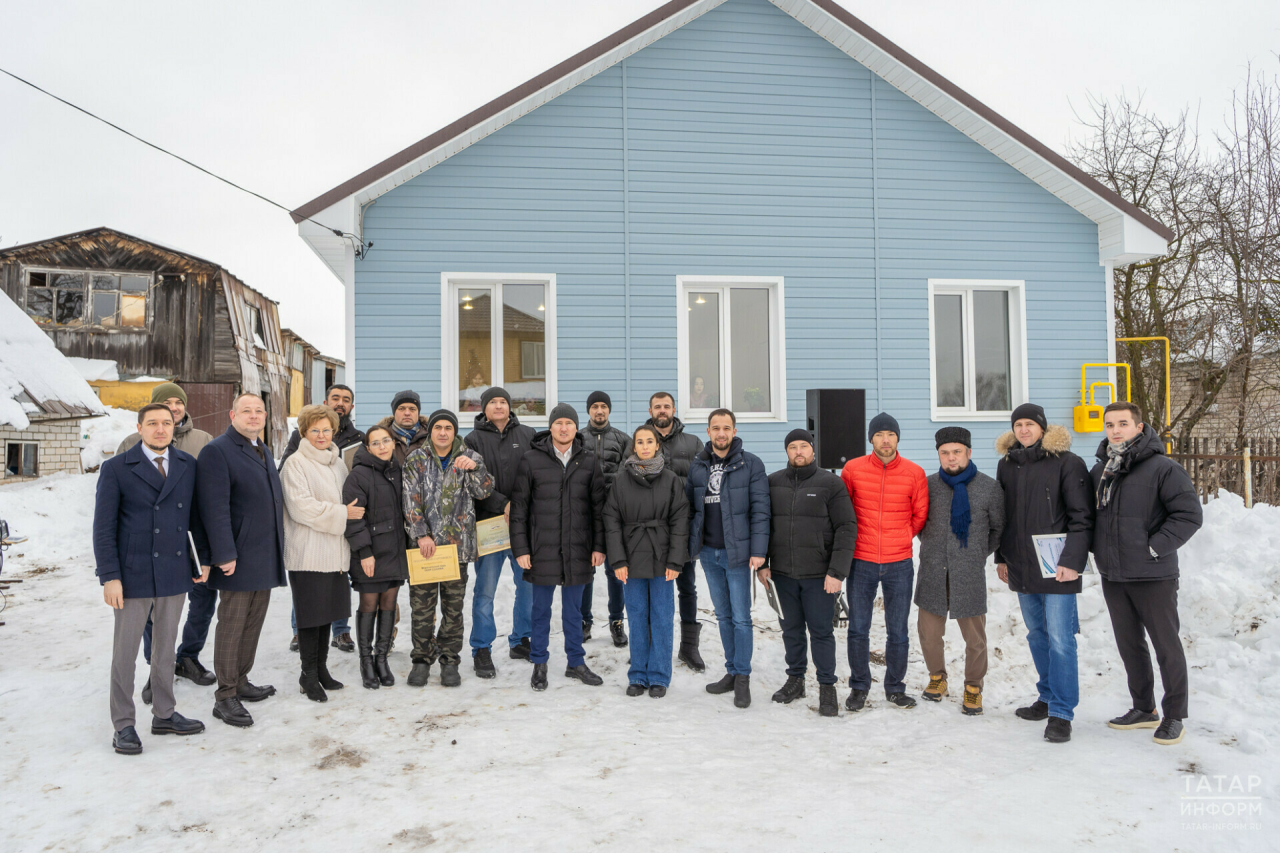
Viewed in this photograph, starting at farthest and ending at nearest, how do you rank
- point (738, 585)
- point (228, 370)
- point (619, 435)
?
point (228, 370) < point (619, 435) < point (738, 585)

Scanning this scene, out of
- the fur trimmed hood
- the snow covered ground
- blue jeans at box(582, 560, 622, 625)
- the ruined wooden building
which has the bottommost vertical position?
the snow covered ground

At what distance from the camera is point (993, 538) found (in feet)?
14.7

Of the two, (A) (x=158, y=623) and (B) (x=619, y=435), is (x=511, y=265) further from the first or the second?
(A) (x=158, y=623)

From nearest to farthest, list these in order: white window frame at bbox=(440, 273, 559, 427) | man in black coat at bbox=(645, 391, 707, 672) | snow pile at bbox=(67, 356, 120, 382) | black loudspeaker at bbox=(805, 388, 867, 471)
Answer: man in black coat at bbox=(645, 391, 707, 672), black loudspeaker at bbox=(805, 388, 867, 471), white window frame at bbox=(440, 273, 559, 427), snow pile at bbox=(67, 356, 120, 382)

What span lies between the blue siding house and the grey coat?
3.62 meters

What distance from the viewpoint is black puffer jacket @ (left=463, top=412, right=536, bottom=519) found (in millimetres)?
5059

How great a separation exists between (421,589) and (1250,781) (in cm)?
461

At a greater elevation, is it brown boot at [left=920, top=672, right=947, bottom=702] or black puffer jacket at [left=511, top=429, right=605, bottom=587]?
black puffer jacket at [left=511, top=429, right=605, bottom=587]

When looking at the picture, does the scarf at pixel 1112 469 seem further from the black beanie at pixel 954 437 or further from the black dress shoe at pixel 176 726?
the black dress shoe at pixel 176 726

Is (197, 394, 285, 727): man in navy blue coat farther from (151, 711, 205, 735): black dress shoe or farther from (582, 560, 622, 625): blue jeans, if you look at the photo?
(582, 560, 622, 625): blue jeans

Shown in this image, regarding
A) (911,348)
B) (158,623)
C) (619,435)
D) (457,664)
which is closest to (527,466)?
(619,435)

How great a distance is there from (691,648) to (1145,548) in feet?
9.56

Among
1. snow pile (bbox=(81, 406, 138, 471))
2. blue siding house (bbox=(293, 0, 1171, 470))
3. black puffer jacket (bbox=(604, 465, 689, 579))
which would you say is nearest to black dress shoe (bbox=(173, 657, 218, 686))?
black puffer jacket (bbox=(604, 465, 689, 579))

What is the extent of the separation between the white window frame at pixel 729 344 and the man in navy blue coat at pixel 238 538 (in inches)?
183
